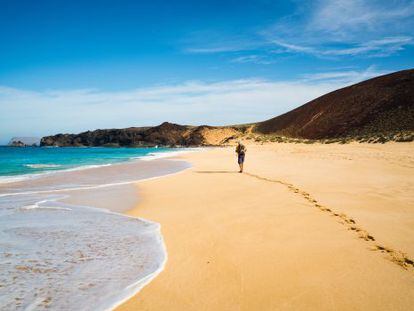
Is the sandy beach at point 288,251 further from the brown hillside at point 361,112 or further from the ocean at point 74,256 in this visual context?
the brown hillside at point 361,112

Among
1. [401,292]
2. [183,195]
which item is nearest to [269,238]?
[401,292]

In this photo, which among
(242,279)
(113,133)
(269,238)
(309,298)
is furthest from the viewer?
(113,133)

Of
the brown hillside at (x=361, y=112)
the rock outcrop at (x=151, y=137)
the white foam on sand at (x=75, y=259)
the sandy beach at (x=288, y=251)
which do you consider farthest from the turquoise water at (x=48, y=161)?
the rock outcrop at (x=151, y=137)

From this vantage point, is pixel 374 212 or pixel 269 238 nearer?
pixel 269 238

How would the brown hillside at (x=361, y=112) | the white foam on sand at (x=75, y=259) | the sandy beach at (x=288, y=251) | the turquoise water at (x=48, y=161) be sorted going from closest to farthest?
the sandy beach at (x=288, y=251)
the white foam on sand at (x=75, y=259)
the turquoise water at (x=48, y=161)
the brown hillside at (x=361, y=112)

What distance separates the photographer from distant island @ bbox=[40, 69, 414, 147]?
4584cm

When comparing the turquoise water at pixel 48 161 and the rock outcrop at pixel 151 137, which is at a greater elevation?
the rock outcrop at pixel 151 137

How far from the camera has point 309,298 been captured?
11.2 ft

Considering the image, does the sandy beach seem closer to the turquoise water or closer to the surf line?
the surf line

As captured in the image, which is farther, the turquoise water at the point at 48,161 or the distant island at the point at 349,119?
the distant island at the point at 349,119

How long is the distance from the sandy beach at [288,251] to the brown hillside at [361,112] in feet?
125

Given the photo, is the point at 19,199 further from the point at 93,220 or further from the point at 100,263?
the point at 100,263

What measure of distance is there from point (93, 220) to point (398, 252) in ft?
19.1

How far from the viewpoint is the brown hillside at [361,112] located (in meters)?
49.8
